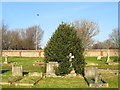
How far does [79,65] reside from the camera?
28906 mm

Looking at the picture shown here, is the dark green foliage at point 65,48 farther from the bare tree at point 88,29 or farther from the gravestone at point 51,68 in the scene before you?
the bare tree at point 88,29

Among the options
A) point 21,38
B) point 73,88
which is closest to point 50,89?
point 73,88

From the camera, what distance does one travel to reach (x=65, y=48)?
94.1ft

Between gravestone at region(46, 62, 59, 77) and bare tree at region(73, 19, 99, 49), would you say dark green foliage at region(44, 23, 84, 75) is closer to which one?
gravestone at region(46, 62, 59, 77)

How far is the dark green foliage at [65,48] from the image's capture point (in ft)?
94.1

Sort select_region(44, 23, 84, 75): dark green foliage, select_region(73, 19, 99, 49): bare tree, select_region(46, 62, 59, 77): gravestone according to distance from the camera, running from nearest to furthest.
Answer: select_region(46, 62, 59, 77): gravestone, select_region(44, 23, 84, 75): dark green foliage, select_region(73, 19, 99, 49): bare tree

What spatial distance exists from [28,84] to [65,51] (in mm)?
9410

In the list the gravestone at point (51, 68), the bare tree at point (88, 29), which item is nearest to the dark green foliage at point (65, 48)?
the gravestone at point (51, 68)

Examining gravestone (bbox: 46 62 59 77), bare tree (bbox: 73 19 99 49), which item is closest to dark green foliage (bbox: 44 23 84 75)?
gravestone (bbox: 46 62 59 77)

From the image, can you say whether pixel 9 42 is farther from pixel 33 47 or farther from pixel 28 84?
pixel 28 84

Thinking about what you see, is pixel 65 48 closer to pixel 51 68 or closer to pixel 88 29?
pixel 51 68

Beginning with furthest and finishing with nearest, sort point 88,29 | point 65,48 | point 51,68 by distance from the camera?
point 88,29 → point 65,48 → point 51,68

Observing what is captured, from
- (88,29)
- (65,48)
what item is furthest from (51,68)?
(88,29)

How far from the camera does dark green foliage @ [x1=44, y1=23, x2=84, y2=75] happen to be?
2869 cm
